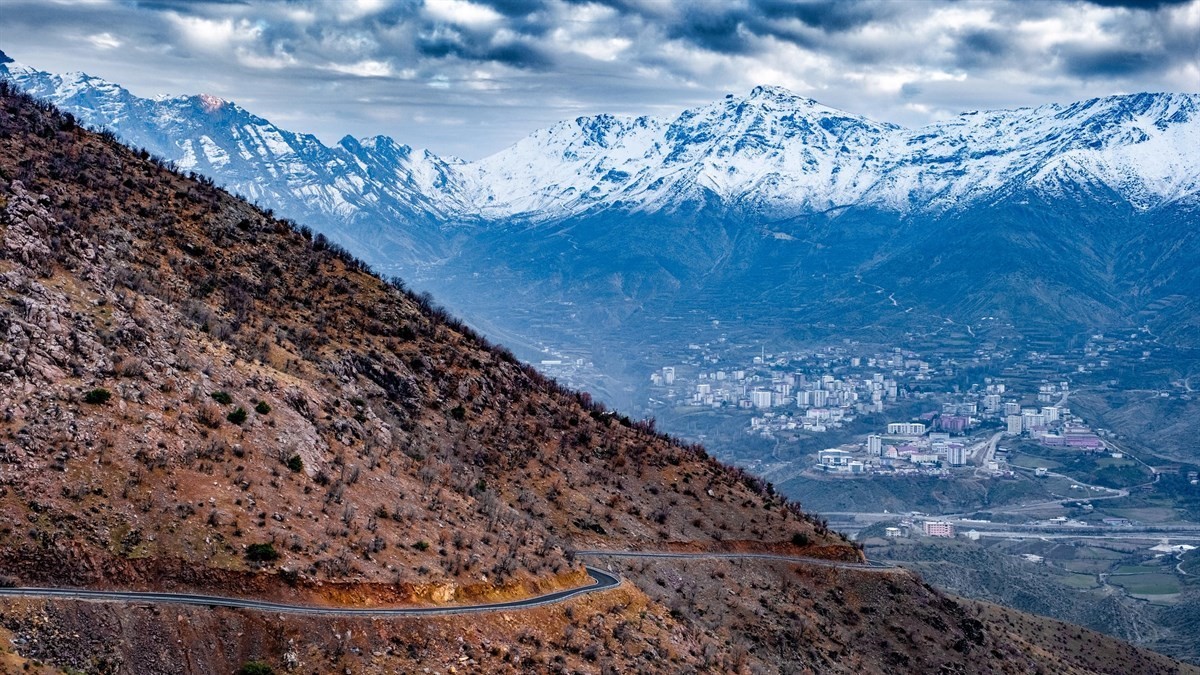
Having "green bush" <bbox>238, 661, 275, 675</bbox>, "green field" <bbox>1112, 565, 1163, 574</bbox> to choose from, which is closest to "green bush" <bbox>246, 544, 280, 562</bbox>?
"green bush" <bbox>238, 661, 275, 675</bbox>

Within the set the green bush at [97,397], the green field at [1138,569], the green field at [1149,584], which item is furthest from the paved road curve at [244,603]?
the green field at [1138,569]

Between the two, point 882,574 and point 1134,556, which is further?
point 1134,556

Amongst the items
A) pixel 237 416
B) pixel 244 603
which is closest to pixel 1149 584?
pixel 237 416

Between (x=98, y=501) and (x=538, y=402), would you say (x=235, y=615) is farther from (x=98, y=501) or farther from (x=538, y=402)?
(x=538, y=402)

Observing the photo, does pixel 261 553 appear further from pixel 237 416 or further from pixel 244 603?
pixel 237 416

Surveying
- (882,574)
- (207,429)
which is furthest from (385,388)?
(882,574)

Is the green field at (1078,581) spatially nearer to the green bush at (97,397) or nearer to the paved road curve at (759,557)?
the paved road curve at (759,557)
